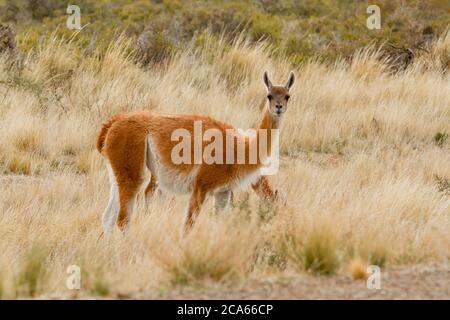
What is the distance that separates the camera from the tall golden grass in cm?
→ 651

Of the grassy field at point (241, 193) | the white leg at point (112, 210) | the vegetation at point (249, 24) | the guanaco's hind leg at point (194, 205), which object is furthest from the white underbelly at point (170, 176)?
the vegetation at point (249, 24)

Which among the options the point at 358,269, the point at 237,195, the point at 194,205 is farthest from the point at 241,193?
the point at 358,269

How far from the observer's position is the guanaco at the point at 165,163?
8078 mm

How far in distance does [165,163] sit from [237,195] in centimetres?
154

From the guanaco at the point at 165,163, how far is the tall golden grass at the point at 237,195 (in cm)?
24

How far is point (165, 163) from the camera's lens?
816 centimetres

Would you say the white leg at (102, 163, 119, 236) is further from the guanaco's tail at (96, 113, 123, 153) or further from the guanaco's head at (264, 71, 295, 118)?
the guanaco's head at (264, 71, 295, 118)

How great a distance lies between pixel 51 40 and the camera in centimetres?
1460

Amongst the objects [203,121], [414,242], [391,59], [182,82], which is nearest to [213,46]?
[182,82]

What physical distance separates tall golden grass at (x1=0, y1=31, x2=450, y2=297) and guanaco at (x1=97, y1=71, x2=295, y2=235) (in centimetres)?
24

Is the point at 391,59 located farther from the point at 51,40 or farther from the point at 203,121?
the point at 203,121

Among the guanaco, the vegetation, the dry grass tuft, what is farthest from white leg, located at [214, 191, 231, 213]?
the vegetation

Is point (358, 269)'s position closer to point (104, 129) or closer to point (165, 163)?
point (165, 163)

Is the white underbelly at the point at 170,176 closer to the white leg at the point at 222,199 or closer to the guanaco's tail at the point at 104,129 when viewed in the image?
the white leg at the point at 222,199
